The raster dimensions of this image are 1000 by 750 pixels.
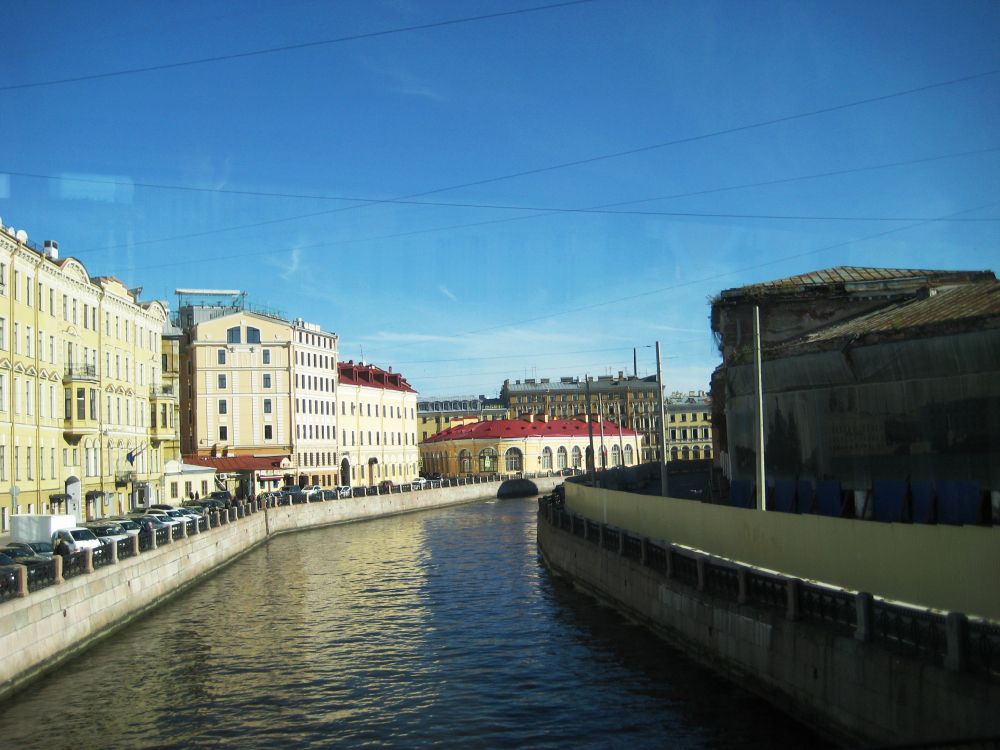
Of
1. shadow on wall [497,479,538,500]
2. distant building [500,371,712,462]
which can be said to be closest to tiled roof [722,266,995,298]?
shadow on wall [497,479,538,500]

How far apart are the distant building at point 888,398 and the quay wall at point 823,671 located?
753 centimetres

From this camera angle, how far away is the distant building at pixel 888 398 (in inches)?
955

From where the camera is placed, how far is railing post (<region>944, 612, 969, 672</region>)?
11.0m

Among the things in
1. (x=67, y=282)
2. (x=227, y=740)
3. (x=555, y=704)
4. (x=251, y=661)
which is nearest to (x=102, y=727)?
(x=227, y=740)

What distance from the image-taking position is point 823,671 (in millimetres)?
13969

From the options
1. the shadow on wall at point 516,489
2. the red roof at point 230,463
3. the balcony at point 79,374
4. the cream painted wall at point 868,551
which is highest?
the balcony at point 79,374

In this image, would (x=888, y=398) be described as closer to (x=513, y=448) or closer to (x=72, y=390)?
(x=72, y=390)

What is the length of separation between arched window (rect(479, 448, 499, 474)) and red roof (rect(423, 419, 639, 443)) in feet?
4.73

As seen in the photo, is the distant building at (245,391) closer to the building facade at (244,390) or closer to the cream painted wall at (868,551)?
the building facade at (244,390)

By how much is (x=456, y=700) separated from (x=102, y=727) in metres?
6.08

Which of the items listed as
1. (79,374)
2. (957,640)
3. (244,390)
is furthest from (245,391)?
(957,640)

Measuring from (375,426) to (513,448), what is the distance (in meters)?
19.1

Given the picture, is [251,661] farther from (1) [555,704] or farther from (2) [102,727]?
(1) [555,704]

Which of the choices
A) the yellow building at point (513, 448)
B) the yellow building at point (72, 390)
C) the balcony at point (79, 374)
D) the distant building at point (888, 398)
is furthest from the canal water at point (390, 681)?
the yellow building at point (513, 448)
